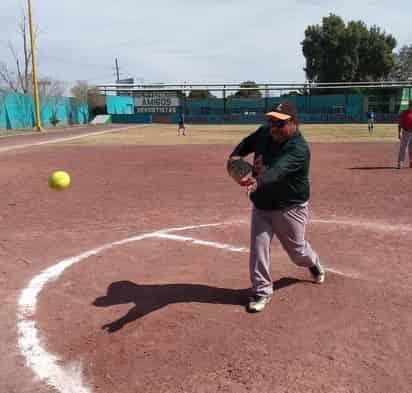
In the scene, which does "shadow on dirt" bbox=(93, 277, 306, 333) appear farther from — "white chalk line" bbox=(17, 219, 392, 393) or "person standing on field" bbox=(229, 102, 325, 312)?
"white chalk line" bbox=(17, 219, 392, 393)

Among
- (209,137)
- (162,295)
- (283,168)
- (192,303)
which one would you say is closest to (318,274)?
(192,303)

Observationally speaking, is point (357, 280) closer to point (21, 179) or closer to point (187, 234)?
point (187, 234)

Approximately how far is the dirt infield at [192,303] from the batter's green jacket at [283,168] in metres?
1.00

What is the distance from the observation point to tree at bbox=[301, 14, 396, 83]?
64.4m

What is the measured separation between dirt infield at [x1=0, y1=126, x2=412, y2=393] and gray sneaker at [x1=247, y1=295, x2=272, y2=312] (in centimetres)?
6

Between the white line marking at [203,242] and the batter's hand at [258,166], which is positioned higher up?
the batter's hand at [258,166]

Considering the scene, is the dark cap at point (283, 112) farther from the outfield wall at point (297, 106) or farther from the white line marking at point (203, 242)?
the outfield wall at point (297, 106)

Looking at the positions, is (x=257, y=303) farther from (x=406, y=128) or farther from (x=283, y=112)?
(x=406, y=128)

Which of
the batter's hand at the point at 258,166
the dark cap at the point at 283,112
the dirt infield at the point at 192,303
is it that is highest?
the dark cap at the point at 283,112

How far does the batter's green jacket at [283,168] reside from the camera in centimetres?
382

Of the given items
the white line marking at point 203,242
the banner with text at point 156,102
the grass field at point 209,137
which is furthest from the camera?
the banner with text at point 156,102

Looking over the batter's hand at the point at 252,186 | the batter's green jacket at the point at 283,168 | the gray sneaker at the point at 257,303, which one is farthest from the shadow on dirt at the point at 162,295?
the batter's hand at the point at 252,186

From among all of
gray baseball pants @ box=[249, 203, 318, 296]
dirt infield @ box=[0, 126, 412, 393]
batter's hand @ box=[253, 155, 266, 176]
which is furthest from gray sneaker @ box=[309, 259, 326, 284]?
batter's hand @ box=[253, 155, 266, 176]

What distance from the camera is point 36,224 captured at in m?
7.61
